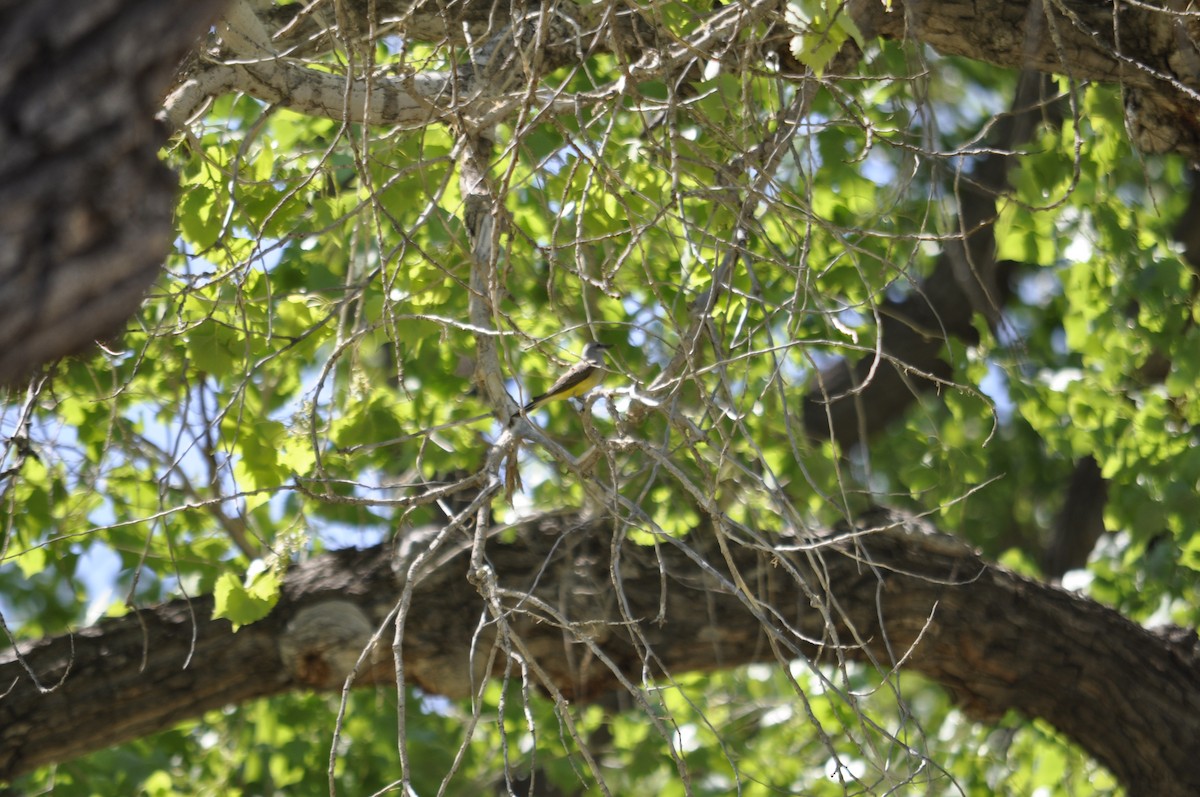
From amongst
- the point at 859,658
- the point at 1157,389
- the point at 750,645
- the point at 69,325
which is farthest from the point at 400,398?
the point at 69,325

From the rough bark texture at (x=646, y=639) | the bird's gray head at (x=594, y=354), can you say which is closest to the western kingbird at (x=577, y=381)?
the bird's gray head at (x=594, y=354)

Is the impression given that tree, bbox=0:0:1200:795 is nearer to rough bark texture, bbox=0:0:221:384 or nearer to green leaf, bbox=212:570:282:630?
green leaf, bbox=212:570:282:630

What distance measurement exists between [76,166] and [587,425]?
5.54 ft

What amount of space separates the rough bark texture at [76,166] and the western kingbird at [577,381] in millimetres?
2368

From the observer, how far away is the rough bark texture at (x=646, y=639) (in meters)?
4.21

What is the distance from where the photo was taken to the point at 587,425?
280cm

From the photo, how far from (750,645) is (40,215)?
3.89 m

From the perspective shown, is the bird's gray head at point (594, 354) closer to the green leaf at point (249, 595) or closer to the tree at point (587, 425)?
the tree at point (587, 425)

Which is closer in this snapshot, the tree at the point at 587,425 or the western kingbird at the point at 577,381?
the tree at the point at 587,425

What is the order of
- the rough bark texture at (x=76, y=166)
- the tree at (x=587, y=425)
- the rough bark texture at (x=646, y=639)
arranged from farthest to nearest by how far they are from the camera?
the rough bark texture at (x=646, y=639) → the tree at (x=587, y=425) → the rough bark texture at (x=76, y=166)

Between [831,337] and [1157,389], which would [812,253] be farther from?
[1157,389]

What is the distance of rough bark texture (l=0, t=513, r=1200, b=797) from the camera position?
13.8 ft

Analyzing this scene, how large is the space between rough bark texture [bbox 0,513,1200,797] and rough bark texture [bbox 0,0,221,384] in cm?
288

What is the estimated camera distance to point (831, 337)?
4.38 m
